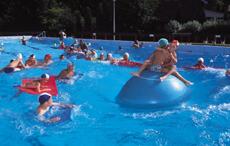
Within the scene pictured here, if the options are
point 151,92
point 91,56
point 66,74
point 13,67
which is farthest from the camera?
point 91,56

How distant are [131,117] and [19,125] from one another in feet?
7.54

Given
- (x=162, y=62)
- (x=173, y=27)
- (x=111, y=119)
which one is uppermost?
(x=173, y=27)

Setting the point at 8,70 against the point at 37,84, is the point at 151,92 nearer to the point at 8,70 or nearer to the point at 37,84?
the point at 37,84

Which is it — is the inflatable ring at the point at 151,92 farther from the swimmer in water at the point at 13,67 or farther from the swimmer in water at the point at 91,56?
the swimmer in water at the point at 91,56

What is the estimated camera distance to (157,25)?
32719 mm

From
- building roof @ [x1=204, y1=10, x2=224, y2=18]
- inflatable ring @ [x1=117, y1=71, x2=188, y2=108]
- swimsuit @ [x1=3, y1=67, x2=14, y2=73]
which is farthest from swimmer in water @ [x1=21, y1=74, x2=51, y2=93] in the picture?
building roof @ [x1=204, y1=10, x2=224, y2=18]

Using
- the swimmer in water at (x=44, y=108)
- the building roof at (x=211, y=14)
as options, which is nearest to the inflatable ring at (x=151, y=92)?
the swimmer in water at (x=44, y=108)

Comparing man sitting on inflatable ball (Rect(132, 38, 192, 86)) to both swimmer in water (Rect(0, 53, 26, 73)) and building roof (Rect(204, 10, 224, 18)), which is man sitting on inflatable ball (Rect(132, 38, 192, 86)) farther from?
building roof (Rect(204, 10, 224, 18))

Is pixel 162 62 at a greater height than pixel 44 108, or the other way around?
pixel 162 62

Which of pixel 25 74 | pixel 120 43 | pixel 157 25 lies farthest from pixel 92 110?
pixel 157 25

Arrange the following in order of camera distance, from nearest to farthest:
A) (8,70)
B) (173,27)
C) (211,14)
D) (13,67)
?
1. (8,70)
2. (13,67)
3. (173,27)
4. (211,14)

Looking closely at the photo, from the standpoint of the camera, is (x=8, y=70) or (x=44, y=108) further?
(x=8, y=70)

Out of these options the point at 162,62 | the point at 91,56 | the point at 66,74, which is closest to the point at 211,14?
the point at 91,56

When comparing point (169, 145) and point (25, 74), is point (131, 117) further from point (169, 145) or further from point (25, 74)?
point (25, 74)
